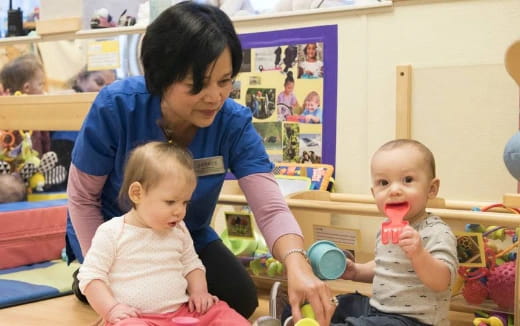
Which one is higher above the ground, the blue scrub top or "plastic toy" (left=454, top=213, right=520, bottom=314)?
the blue scrub top

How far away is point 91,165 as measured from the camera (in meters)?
1.39

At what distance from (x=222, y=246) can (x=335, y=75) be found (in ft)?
2.51

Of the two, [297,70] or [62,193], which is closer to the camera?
[297,70]

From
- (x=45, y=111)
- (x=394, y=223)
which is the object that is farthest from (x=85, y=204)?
(x=45, y=111)

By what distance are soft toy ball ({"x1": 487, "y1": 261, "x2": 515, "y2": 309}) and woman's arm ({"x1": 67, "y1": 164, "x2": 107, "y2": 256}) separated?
2.91ft

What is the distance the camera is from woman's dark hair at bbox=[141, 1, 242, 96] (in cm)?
124

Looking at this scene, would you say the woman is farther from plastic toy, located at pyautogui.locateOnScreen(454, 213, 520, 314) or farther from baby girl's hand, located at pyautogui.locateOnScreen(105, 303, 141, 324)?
plastic toy, located at pyautogui.locateOnScreen(454, 213, 520, 314)

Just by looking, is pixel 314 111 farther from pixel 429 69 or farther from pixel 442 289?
pixel 442 289

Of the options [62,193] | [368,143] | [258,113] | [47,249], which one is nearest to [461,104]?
[368,143]

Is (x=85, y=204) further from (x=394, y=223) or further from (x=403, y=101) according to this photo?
(x=403, y=101)

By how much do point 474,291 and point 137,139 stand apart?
835 mm

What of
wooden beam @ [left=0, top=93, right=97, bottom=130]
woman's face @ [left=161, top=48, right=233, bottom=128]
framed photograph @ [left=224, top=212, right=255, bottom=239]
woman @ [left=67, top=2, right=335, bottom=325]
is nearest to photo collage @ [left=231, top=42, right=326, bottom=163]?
framed photograph @ [left=224, top=212, right=255, bottom=239]

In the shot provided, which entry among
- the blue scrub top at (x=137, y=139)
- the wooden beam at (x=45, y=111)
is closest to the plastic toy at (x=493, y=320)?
the blue scrub top at (x=137, y=139)

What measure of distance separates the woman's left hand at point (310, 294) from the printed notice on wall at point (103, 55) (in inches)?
66.9
